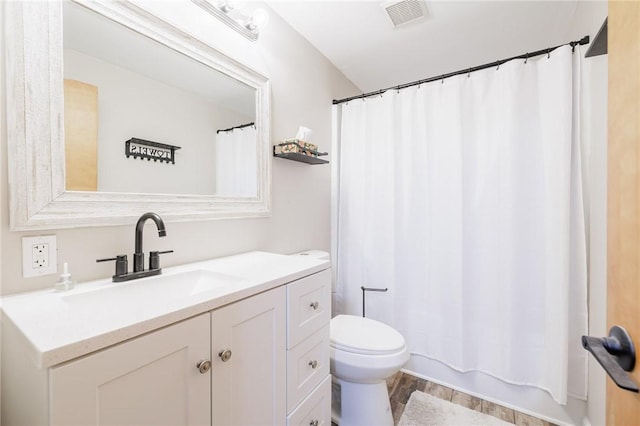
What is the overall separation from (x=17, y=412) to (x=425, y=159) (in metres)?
2.13

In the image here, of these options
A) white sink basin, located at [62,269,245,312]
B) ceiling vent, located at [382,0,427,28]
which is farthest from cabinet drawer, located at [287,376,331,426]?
ceiling vent, located at [382,0,427,28]

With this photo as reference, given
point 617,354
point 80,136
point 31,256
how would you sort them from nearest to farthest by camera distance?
1. point 617,354
2. point 31,256
3. point 80,136

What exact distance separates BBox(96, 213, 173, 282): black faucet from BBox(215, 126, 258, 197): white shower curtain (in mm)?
413

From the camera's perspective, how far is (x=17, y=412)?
2.18 ft

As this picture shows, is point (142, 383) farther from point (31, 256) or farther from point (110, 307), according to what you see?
point (31, 256)

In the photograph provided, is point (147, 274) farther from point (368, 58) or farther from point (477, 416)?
point (368, 58)

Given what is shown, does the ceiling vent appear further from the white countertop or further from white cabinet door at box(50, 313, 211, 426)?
white cabinet door at box(50, 313, 211, 426)

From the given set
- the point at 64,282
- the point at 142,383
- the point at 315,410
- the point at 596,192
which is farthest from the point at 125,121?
the point at 596,192

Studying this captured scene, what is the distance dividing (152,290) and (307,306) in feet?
1.89

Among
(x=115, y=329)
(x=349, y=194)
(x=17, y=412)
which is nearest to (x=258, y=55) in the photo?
(x=349, y=194)

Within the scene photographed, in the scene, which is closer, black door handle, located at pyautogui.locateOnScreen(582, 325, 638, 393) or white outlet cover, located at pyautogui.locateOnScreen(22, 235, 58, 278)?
black door handle, located at pyautogui.locateOnScreen(582, 325, 638, 393)

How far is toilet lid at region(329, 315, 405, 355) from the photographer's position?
1442 millimetres

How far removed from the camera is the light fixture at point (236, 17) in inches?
50.0

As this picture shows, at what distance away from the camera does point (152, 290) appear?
1.00 m
